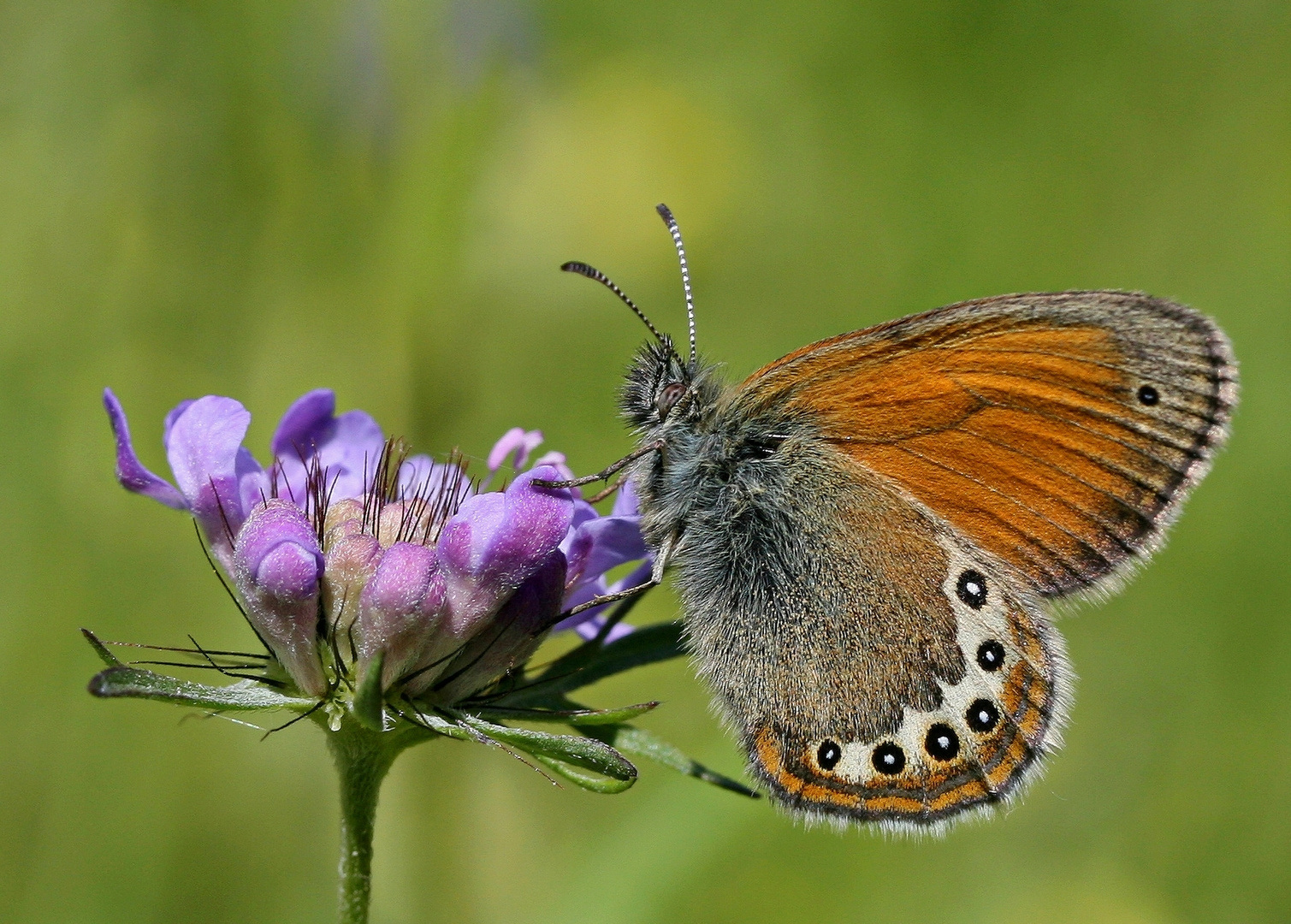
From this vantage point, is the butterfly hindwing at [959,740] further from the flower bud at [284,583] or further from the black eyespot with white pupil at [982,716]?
the flower bud at [284,583]

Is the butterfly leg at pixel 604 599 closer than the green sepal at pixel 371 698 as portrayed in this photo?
No

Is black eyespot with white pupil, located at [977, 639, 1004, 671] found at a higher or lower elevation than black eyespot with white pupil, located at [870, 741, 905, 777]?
higher

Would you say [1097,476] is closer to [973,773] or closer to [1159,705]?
Answer: [973,773]

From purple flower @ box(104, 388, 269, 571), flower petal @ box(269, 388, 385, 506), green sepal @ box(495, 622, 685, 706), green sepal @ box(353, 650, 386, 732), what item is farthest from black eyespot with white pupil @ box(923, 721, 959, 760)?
purple flower @ box(104, 388, 269, 571)

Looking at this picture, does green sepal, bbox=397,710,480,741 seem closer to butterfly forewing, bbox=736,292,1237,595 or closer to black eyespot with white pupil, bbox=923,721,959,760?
black eyespot with white pupil, bbox=923,721,959,760

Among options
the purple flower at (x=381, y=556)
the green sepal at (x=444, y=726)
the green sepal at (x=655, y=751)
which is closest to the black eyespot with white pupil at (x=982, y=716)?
the green sepal at (x=655, y=751)

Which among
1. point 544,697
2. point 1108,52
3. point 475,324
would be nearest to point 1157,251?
point 1108,52

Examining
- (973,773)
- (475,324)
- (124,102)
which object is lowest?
(973,773)
